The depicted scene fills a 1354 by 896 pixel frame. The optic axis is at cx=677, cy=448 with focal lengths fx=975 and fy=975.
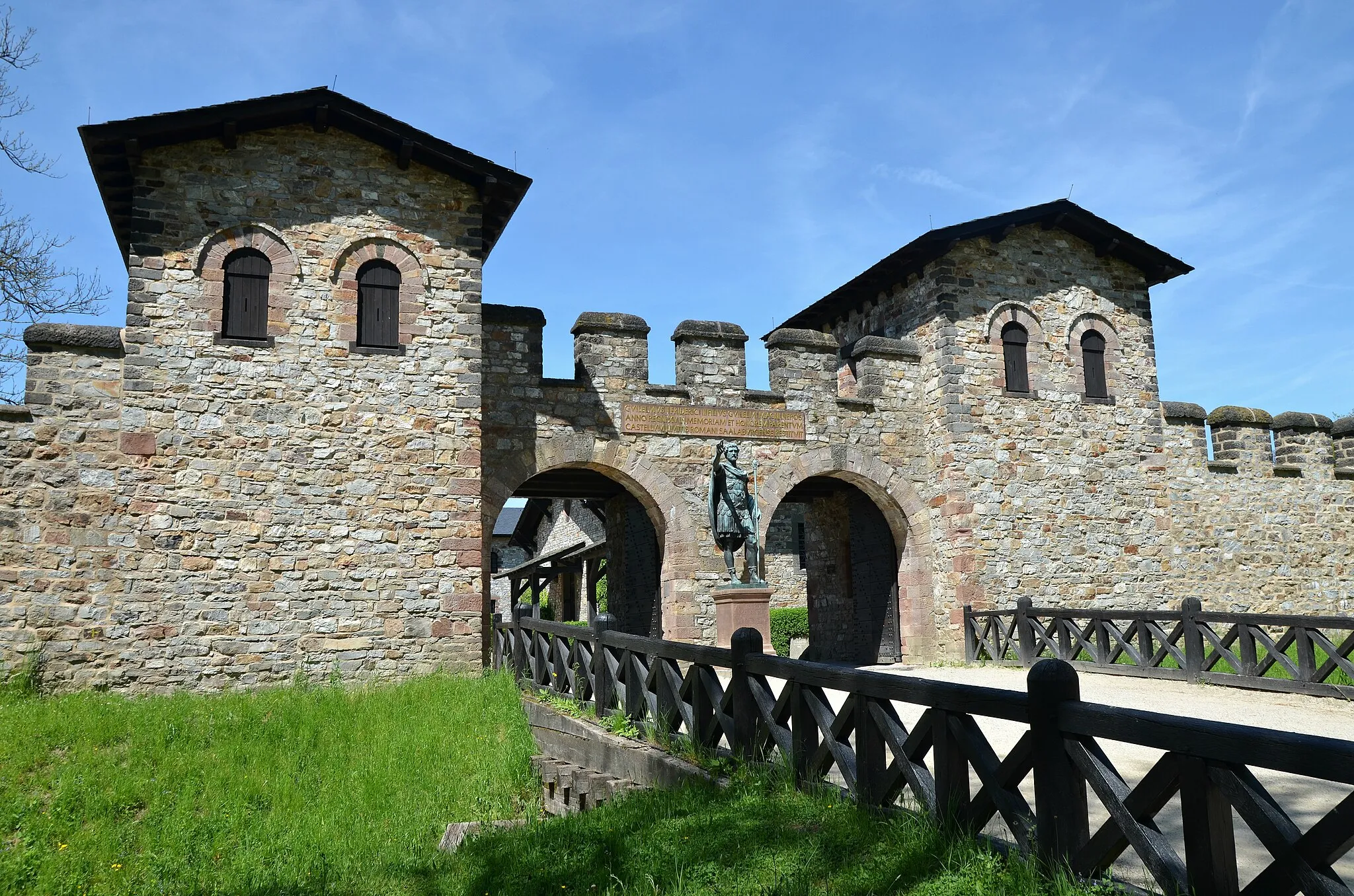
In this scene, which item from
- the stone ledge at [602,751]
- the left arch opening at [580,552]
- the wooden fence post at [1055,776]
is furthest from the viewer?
the left arch opening at [580,552]

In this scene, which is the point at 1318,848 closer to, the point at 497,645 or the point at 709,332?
the point at 497,645

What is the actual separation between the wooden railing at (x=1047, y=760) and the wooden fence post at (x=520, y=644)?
3.73 m

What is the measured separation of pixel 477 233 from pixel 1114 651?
908 centimetres

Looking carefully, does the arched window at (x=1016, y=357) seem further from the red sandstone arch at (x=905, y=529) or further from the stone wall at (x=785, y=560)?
the stone wall at (x=785, y=560)

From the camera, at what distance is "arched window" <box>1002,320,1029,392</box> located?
14406mm

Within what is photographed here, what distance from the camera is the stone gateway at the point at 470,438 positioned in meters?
9.84

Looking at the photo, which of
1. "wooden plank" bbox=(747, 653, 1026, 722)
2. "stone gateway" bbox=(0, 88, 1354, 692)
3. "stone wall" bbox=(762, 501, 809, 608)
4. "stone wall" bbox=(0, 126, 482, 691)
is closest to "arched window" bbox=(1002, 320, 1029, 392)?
"stone gateway" bbox=(0, 88, 1354, 692)

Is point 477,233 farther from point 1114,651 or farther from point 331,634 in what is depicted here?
point 1114,651

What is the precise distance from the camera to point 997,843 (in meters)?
3.84

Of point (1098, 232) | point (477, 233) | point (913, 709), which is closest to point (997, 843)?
point (913, 709)

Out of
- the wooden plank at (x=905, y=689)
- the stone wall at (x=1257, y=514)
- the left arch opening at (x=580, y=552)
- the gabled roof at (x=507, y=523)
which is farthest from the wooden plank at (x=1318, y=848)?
the gabled roof at (x=507, y=523)

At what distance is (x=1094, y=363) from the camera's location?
15.0m

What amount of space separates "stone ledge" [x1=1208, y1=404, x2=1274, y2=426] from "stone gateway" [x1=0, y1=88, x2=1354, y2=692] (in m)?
0.05

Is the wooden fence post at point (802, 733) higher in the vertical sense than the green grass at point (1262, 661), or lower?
higher
